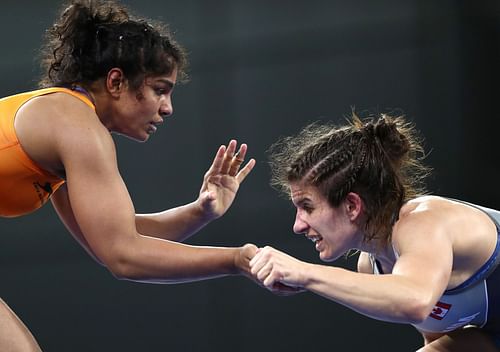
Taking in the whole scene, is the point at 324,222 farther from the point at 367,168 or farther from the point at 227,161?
the point at 227,161

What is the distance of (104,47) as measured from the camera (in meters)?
1.87

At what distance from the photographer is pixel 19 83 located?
400 centimetres

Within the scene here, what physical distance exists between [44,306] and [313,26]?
1898 millimetres

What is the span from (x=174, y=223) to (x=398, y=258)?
2.55 ft

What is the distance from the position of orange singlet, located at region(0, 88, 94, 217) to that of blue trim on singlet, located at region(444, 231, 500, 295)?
94 centimetres

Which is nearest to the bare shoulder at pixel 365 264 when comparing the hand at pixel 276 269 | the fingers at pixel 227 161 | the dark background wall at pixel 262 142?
the fingers at pixel 227 161

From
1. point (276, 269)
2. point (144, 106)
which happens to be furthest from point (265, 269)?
point (144, 106)

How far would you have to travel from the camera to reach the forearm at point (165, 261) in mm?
1664

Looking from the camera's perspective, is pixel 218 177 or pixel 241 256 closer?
pixel 241 256

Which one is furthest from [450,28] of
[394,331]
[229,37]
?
[394,331]

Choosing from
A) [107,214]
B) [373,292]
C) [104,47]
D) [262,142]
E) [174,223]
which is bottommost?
[262,142]

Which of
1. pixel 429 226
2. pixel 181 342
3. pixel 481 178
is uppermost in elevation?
pixel 429 226

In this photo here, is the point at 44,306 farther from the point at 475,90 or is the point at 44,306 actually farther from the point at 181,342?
the point at 475,90

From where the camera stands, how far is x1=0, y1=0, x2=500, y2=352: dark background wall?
12.4 ft
